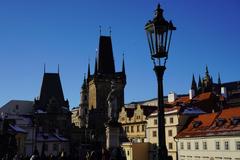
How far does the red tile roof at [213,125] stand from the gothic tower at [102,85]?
43.5 metres

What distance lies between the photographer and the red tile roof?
4250cm

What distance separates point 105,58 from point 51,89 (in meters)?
15.6

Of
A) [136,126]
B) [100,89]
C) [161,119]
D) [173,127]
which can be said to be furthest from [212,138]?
[100,89]

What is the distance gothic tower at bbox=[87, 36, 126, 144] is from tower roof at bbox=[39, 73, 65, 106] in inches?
289

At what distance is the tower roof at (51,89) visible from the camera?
98.6 metres

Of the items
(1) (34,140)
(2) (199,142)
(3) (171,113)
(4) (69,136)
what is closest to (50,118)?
(4) (69,136)

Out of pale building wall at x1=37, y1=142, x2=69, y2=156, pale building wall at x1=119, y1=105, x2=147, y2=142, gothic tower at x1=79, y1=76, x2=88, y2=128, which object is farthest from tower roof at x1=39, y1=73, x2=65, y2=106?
pale building wall at x1=119, y1=105, x2=147, y2=142

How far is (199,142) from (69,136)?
50.2m

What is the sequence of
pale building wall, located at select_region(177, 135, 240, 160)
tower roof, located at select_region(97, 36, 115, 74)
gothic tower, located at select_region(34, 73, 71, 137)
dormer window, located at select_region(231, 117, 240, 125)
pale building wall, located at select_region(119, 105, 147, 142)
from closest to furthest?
1. pale building wall, located at select_region(177, 135, 240, 160)
2. dormer window, located at select_region(231, 117, 240, 125)
3. pale building wall, located at select_region(119, 105, 147, 142)
4. gothic tower, located at select_region(34, 73, 71, 137)
5. tower roof, located at select_region(97, 36, 115, 74)

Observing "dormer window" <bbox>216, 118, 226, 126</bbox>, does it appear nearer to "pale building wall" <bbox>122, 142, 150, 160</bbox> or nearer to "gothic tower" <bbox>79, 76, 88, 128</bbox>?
"pale building wall" <bbox>122, 142, 150, 160</bbox>

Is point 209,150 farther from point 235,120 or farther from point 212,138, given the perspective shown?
point 235,120

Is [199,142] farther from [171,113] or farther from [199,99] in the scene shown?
[199,99]

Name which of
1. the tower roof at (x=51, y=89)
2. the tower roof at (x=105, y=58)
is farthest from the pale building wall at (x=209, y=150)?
the tower roof at (x=51, y=89)

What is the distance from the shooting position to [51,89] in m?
100
